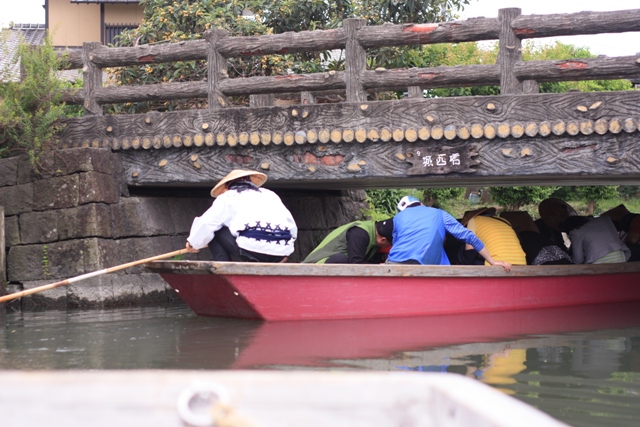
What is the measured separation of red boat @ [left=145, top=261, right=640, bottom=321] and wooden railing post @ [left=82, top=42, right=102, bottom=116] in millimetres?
2962

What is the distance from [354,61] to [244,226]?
82.6 inches

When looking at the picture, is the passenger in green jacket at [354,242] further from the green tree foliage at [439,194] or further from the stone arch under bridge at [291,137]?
the green tree foliage at [439,194]

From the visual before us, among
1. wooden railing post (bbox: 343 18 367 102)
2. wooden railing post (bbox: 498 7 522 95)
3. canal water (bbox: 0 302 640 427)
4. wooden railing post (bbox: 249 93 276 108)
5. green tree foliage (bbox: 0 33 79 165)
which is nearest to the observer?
canal water (bbox: 0 302 640 427)

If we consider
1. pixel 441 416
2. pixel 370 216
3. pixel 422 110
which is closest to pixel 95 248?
pixel 422 110

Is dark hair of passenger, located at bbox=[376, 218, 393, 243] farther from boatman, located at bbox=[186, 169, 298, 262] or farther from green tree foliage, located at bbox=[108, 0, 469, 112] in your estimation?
green tree foliage, located at bbox=[108, 0, 469, 112]

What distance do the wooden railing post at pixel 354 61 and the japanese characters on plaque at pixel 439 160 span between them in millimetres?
799

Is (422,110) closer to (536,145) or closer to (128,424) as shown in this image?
(536,145)

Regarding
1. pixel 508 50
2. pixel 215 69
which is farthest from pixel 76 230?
pixel 508 50

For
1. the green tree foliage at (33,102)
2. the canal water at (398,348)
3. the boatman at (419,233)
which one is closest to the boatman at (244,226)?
the canal water at (398,348)

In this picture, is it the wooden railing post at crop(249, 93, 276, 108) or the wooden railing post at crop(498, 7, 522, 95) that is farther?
the wooden railing post at crop(249, 93, 276, 108)

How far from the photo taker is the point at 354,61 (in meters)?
8.14

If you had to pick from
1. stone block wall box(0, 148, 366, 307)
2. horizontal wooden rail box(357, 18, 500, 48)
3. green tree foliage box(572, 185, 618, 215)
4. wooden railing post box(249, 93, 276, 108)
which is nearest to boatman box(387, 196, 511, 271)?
horizontal wooden rail box(357, 18, 500, 48)

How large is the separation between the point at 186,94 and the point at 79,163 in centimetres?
138

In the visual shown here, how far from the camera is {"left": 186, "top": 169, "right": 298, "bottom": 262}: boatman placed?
24.0 feet
